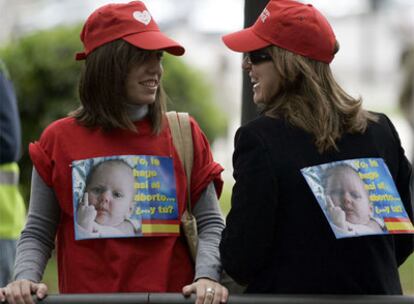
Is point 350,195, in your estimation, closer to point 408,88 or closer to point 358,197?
point 358,197

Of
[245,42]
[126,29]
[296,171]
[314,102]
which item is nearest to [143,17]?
[126,29]

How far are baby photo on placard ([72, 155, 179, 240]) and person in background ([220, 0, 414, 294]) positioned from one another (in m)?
0.28

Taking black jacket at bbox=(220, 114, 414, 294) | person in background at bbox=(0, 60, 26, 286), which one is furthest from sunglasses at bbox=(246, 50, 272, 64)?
person in background at bbox=(0, 60, 26, 286)

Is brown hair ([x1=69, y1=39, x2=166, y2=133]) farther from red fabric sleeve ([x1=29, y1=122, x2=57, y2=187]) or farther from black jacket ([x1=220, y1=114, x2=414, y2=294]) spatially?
black jacket ([x1=220, y1=114, x2=414, y2=294])

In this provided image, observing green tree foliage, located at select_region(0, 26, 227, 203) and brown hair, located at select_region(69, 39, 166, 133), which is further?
green tree foliage, located at select_region(0, 26, 227, 203)

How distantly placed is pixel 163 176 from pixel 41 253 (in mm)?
485

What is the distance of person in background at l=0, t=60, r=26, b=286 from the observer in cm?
525

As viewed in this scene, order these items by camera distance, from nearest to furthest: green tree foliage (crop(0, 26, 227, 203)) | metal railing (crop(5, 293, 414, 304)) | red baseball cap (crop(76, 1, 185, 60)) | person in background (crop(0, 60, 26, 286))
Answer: metal railing (crop(5, 293, 414, 304)) → red baseball cap (crop(76, 1, 185, 60)) → person in background (crop(0, 60, 26, 286)) → green tree foliage (crop(0, 26, 227, 203))

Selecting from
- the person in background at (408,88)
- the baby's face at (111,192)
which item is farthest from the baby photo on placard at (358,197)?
the person in background at (408,88)

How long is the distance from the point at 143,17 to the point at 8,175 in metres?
1.98

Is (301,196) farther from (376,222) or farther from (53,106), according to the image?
(53,106)

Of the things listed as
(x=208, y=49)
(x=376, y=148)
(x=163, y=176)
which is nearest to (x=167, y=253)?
(x=163, y=176)

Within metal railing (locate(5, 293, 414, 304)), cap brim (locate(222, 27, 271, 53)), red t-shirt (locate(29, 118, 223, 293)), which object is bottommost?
metal railing (locate(5, 293, 414, 304))

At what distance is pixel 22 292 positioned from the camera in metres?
3.35
